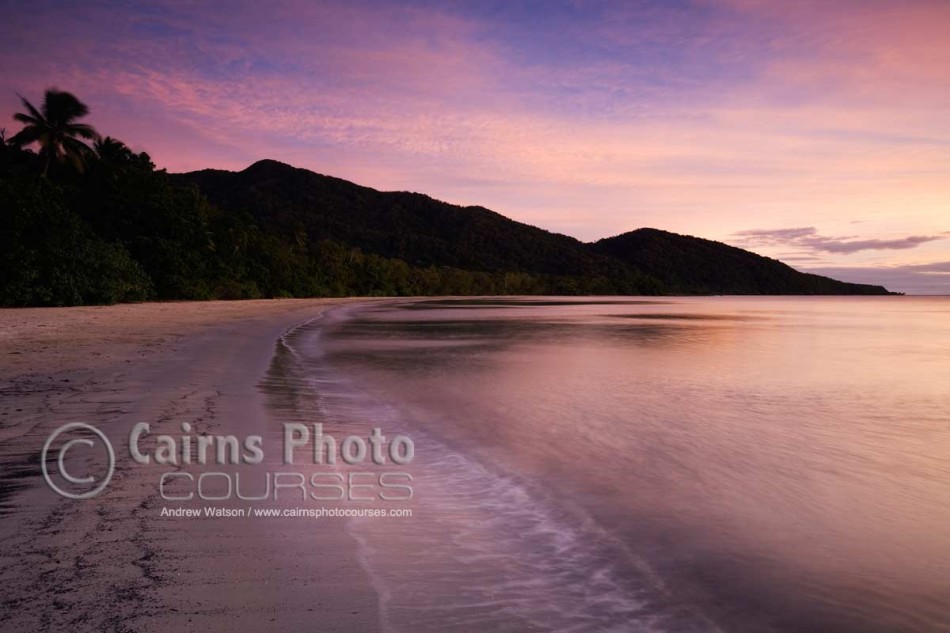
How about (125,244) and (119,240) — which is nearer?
(119,240)

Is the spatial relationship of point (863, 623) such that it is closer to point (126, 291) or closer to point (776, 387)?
point (776, 387)

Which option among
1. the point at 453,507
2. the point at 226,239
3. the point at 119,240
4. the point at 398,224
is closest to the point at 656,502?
the point at 453,507

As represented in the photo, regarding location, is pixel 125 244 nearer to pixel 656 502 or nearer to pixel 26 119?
pixel 26 119

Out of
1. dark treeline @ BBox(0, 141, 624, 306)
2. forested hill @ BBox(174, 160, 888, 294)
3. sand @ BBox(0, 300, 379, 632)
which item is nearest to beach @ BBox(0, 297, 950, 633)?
sand @ BBox(0, 300, 379, 632)

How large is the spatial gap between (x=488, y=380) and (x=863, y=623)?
986 centimetres

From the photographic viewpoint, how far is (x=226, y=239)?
170 ft

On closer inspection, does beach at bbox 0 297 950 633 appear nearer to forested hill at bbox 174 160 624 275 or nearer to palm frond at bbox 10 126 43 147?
palm frond at bbox 10 126 43 147

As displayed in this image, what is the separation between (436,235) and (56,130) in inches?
3886

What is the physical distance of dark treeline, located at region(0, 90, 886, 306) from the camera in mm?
28156

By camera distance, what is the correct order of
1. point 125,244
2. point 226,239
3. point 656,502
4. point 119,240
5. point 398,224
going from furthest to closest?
point 398,224 → point 226,239 → point 125,244 → point 119,240 → point 656,502

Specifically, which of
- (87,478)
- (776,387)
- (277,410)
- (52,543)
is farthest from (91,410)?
(776,387)

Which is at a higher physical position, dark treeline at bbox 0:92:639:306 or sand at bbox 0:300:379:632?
dark treeline at bbox 0:92:639:306

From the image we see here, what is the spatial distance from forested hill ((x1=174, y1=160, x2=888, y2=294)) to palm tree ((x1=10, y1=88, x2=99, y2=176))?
72.2 meters

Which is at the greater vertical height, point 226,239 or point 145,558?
point 226,239
